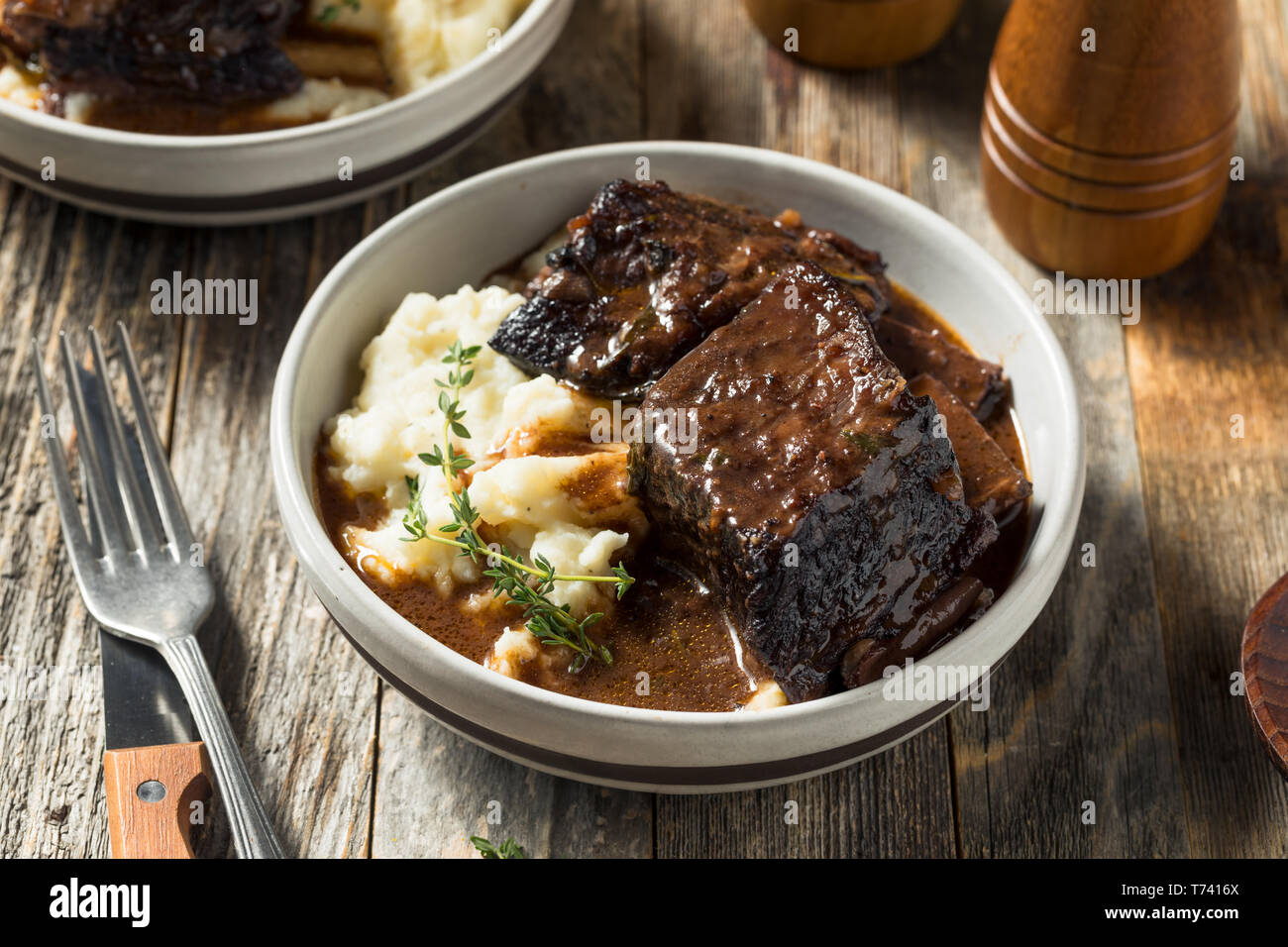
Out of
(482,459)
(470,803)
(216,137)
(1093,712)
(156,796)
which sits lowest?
(1093,712)

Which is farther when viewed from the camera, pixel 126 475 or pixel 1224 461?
pixel 1224 461

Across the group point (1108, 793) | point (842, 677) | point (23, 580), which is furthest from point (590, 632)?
point (23, 580)

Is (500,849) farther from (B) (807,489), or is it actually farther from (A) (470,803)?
(B) (807,489)

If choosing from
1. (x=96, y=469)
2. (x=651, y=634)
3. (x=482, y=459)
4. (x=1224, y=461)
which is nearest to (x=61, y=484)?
(x=96, y=469)

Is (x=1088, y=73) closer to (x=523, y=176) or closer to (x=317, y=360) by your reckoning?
(x=523, y=176)

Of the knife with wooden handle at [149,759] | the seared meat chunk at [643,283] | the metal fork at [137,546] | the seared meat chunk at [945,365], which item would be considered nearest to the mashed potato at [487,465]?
the seared meat chunk at [643,283]

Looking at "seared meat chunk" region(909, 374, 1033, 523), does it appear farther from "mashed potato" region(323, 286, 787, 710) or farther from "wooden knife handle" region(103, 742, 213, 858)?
"wooden knife handle" region(103, 742, 213, 858)

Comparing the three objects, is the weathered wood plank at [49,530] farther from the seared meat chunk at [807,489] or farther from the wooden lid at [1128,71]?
the wooden lid at [1128,71]

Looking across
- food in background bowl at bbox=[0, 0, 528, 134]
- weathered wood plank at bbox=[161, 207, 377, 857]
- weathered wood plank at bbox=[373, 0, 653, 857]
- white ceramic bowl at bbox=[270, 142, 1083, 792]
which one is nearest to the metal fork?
weathered wood plank at bbox=[161, 207, 377, 857]
